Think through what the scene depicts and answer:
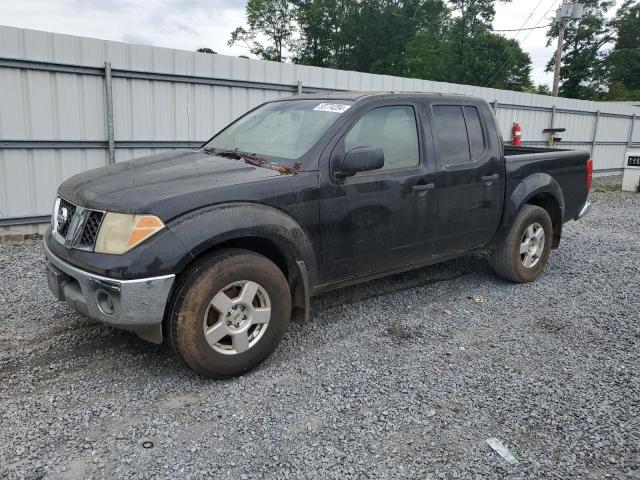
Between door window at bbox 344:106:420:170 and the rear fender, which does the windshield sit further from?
the rear fender

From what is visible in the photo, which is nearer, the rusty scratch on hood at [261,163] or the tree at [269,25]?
the rusty scratch on hood at [261,163]

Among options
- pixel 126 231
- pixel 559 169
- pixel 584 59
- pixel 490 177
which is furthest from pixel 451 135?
pixel 584 59

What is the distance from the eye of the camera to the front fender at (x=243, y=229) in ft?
10.1

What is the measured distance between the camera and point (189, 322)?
10.2 ft

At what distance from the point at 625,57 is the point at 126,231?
56850 mm

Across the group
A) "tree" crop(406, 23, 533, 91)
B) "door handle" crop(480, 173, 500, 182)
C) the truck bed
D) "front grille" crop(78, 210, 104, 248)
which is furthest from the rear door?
"tree" crop(406, 23, 533, 91)

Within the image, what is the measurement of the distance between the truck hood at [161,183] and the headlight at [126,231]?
0.05 m

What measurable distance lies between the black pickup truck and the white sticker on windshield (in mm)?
18

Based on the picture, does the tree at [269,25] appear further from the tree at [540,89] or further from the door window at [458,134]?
the door window at [458,134]

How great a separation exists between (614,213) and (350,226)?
8818 mm

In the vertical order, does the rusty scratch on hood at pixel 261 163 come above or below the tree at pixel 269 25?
below

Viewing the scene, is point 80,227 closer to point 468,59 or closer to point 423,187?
point 423,187

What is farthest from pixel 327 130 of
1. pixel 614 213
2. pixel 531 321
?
pixel 614 213

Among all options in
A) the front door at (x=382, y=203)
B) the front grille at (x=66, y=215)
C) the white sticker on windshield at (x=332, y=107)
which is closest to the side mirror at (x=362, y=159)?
the front door at (x=382, y=203)
